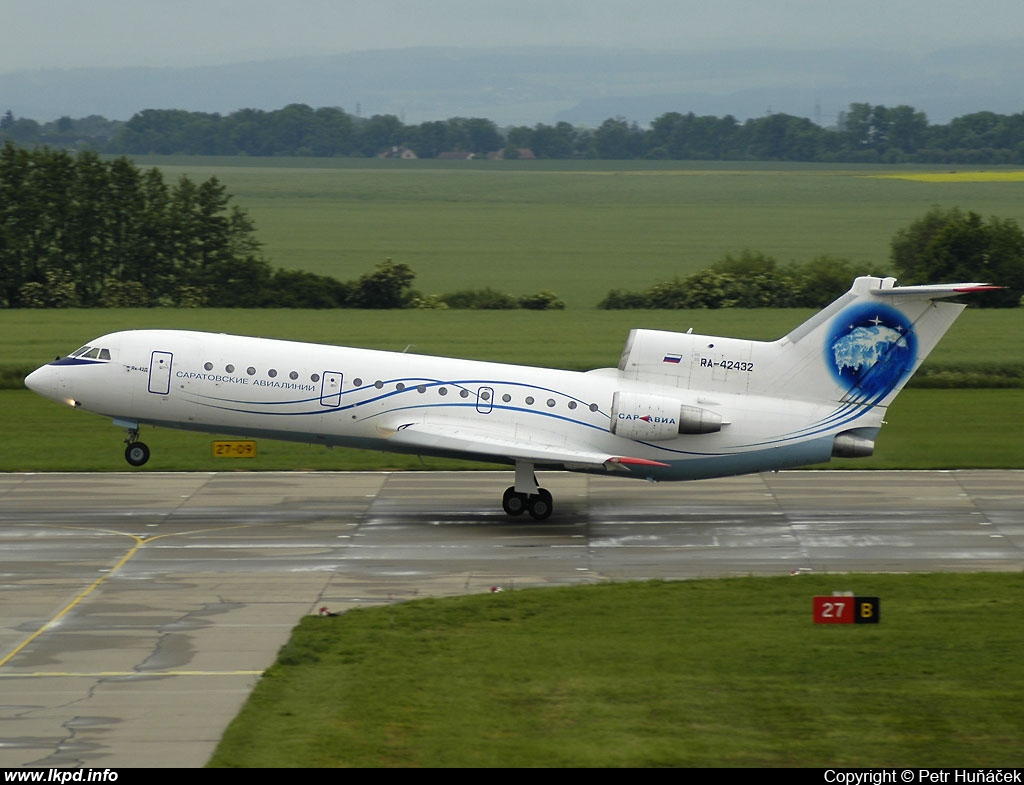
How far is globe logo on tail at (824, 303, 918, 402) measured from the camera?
104ft

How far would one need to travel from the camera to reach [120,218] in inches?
3270

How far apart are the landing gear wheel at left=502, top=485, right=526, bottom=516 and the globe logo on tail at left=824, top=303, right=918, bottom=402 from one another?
26.0 ft

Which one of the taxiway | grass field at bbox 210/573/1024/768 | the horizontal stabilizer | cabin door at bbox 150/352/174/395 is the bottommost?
the taxiway

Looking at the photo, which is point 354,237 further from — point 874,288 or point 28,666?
point 28,666

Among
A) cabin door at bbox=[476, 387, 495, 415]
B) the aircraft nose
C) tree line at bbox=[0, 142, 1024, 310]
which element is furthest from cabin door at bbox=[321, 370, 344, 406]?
tree line at bbox=[0, 142, 1024, 310]

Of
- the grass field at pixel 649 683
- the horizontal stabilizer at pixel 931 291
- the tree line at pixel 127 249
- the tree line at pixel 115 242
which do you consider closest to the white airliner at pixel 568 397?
the horizontal stabilizer at pixel 931 291

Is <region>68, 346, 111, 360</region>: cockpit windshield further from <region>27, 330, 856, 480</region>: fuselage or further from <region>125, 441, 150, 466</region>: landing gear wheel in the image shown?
<region>125, 441, 150, 466</region>: landing gear wheel

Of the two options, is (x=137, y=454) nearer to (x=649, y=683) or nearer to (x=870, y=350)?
(x=870, y=350)

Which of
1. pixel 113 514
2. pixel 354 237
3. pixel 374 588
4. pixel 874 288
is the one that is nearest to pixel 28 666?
pixel 374 588

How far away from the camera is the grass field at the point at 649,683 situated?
53.5 feet

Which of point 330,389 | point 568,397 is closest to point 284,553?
point 330,389

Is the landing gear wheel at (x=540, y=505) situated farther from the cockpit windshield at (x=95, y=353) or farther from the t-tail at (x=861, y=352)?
the cockpit windshield at (x=95, y=353)

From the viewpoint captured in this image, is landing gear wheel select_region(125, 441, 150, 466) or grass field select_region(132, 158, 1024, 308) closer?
landing gear wheel select_region(125, 441, 150, 466)

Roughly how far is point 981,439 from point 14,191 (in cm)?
6145
